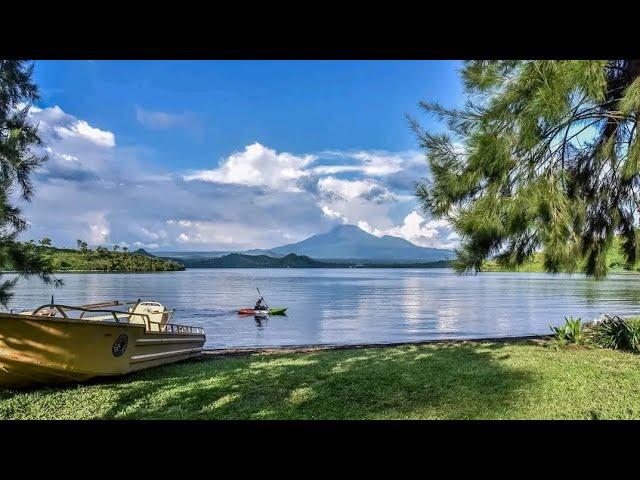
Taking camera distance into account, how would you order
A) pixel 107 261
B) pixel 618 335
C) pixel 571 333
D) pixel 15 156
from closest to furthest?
pixel 15 156 < pixel 618 335 < pixel 571 333 < pixel 107 261

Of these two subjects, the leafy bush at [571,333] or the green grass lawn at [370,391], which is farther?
the leafy bush at [571,333]

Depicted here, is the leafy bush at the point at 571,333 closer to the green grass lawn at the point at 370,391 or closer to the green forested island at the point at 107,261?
the green grass lawn at the point at 370,391

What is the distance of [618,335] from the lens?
17.8ft

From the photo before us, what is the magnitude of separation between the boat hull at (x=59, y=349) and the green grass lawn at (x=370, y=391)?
0.13m

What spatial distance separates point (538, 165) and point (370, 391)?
7.36 feet

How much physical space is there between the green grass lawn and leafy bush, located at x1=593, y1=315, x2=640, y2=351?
410mm

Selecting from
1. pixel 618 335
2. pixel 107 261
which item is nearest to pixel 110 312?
pixel 618 335

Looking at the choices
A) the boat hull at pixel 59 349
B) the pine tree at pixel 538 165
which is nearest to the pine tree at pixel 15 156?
the boat hull at pixel 59 349

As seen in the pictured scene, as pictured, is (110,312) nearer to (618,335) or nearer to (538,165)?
(538,165)

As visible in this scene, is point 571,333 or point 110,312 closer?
point 110,312

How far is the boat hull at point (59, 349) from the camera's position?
3832 millimetres
